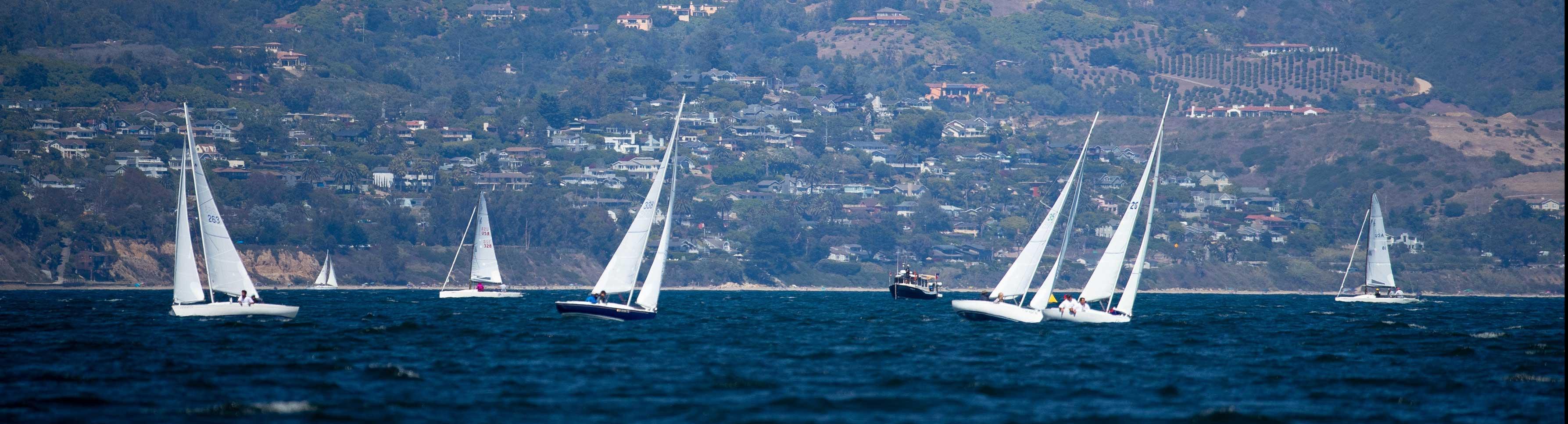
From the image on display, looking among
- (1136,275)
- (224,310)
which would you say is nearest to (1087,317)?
(1136,275)

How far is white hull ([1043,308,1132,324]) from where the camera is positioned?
6500 centimetres

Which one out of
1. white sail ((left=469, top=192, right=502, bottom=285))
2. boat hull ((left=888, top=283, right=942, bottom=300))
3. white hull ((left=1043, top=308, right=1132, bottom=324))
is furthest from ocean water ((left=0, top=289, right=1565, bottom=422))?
boat hull ((left=888, top=283, right=942, bottom=300))

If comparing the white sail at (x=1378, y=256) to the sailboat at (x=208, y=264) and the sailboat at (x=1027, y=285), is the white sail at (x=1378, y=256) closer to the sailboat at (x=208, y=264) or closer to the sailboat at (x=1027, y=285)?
the sailboat at (x=1027, y=285)

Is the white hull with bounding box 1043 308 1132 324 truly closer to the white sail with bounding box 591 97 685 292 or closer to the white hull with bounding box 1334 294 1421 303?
the white sail with bounding box 591 97 685 292

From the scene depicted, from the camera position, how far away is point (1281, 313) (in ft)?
315

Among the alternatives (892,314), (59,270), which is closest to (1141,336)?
(892,314)

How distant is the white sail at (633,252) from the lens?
58531mm

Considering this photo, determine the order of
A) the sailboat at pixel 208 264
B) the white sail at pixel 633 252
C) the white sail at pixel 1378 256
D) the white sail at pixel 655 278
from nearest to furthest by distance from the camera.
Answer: the white sail at pixel 633 252 < the sailboat at pixel 208 264 < the white sail at pixel 655 278 < the white sail at pixel 1378 256

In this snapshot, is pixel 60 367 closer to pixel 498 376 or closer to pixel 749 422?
pixel 498 376

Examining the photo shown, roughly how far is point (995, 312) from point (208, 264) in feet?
101

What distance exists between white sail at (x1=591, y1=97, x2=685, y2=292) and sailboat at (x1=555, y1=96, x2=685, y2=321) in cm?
2

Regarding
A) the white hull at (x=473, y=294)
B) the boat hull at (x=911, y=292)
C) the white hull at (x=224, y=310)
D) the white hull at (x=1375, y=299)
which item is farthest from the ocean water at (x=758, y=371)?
the boat hull at (x=911, y=292)

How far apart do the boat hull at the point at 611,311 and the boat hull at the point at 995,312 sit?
14.2 m

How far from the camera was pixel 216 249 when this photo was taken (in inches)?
2376
